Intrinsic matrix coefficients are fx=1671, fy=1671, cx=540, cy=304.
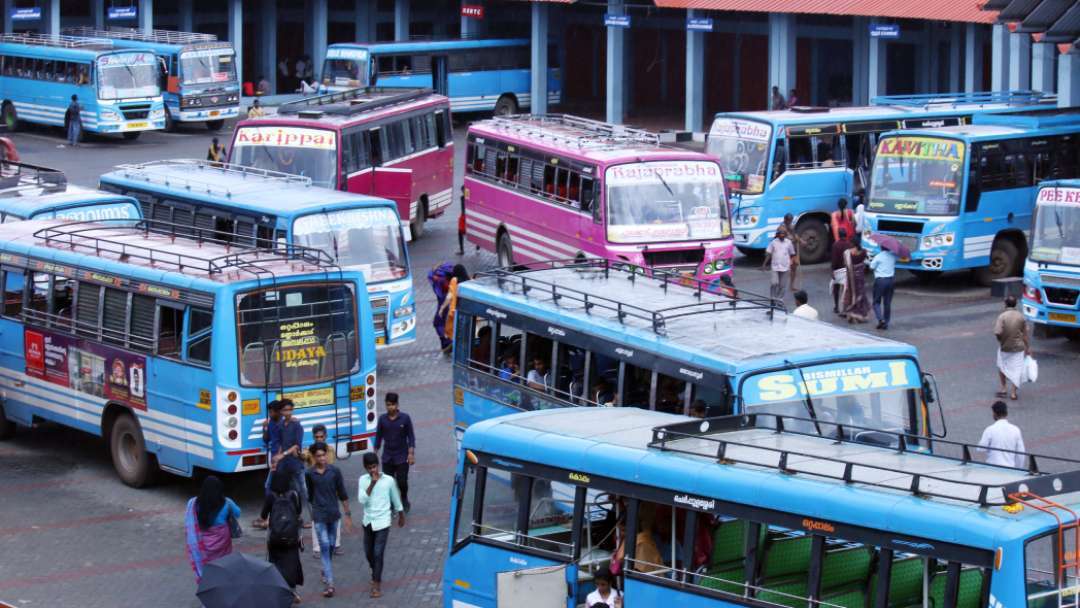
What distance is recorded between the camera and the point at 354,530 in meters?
17.1

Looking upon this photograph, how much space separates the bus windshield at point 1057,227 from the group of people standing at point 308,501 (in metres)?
11.6

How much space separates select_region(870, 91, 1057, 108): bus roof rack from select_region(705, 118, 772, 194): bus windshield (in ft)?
16.3

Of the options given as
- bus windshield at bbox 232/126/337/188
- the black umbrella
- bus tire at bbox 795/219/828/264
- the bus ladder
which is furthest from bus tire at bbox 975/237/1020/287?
the bus ladder

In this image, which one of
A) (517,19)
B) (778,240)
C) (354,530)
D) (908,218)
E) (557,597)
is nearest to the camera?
(557,597)

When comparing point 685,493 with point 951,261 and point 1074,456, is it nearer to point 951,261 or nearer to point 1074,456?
point 1074,456

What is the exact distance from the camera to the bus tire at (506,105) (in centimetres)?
5341

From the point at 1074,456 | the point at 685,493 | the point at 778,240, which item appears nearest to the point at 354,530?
the point at 685,493

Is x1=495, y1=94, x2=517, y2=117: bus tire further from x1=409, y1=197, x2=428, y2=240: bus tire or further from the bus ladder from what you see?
the bus ladder

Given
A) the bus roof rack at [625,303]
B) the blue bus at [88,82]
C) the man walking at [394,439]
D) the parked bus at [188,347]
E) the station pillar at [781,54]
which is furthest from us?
the blue bus at [88,82]

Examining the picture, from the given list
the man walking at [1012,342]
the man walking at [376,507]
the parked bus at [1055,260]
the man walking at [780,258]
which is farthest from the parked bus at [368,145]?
the man walking at [376,507]

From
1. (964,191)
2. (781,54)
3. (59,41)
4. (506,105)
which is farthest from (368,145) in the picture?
(506,105)

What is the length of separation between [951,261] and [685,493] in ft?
58.4

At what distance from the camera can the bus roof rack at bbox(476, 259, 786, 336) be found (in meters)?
16.0

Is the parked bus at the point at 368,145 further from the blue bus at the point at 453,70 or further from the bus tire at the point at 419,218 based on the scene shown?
the blue bus at the point at 453,70
